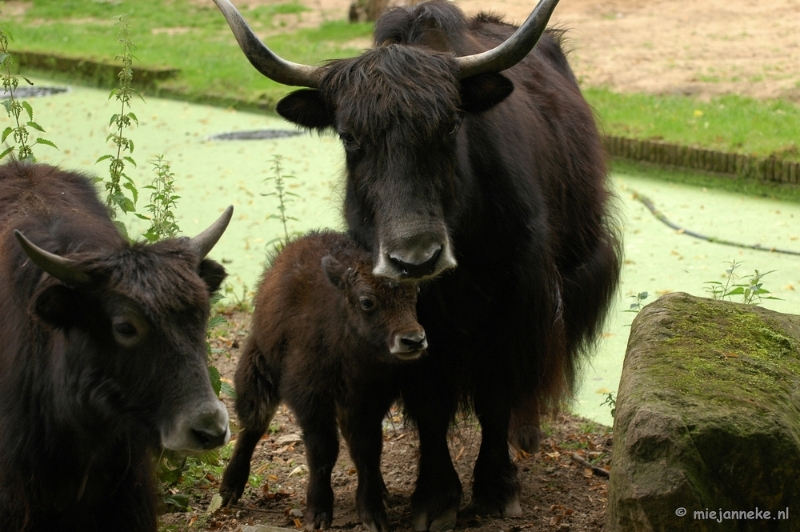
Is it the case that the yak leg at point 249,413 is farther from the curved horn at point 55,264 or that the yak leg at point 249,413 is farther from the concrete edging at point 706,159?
the concrete edging at point 706,159

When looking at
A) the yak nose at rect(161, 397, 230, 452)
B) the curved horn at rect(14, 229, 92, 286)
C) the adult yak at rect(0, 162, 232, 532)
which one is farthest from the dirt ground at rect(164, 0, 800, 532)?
the curved horn at rect(14, 229, 92, 286)

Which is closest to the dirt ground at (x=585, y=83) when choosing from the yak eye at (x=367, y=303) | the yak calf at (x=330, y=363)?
the yak calf at (x=330, y=363)

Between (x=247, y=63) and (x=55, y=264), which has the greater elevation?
(x=247, y=63)

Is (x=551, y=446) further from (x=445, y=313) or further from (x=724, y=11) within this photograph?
(x=724, y=11)

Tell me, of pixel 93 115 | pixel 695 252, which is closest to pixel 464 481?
pixel 695 252

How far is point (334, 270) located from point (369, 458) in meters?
0.98

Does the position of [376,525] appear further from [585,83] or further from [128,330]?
[585,83]

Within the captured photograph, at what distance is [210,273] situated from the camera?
4.08 m

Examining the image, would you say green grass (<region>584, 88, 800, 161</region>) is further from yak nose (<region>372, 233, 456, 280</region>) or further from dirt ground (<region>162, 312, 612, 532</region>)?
yak nose (<region>372, 233, 456, 280</region>)

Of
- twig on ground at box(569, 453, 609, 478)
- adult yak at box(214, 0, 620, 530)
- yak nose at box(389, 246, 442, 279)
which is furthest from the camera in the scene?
twig on ground at box(569, 453, 609, 478)

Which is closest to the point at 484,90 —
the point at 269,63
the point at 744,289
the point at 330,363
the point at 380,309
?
the point at 269,63

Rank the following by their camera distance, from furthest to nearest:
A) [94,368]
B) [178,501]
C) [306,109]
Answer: [178,501] < [306,109] < [94,368]

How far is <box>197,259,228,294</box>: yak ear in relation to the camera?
4.05 m

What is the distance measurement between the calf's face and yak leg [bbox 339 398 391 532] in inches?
14.6
